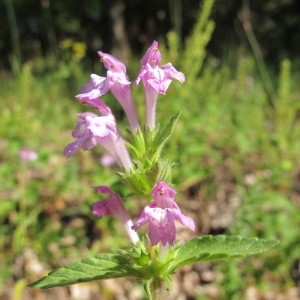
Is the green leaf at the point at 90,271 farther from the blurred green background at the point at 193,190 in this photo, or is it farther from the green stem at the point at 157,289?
the blurred green background at the point at 193,190

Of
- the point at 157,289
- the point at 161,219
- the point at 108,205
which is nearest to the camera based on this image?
the point at 161,219

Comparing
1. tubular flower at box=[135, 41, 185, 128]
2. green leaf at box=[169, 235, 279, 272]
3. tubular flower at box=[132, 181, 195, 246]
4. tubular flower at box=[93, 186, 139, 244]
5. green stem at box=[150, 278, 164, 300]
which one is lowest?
green stem at box=[150, 278, 164, 300]

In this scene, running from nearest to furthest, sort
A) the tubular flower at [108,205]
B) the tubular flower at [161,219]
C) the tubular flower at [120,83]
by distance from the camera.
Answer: the tubular flower at [161,219] < the tubular flower at [120,83] < the tubular flower at [108,205]

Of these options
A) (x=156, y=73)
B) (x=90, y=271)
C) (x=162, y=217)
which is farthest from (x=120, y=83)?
(x=90, y=271)

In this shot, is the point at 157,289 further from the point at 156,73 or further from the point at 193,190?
the point at 193,190

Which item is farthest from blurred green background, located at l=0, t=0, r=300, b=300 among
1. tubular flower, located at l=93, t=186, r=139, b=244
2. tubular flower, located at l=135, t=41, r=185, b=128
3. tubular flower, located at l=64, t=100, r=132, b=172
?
tubular flower, located at l=135, t=41, r=185, b=128

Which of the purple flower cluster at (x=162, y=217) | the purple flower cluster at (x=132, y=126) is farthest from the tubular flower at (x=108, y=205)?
the purple flower cluster at (x=162, y=217)

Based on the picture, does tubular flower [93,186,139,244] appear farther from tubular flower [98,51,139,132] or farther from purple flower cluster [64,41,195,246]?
tubular flower [98,51,139,132]

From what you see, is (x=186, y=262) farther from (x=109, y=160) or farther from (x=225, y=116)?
(x=225, y=116)
